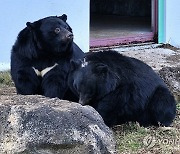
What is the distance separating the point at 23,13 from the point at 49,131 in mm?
4004

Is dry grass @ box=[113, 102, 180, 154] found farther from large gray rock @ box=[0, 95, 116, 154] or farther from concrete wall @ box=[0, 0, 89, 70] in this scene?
concrete wall @ box=[0, 0, 89, 70]

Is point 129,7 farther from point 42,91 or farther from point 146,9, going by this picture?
point 42,91

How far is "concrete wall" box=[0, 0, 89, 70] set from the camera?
24.7 feet

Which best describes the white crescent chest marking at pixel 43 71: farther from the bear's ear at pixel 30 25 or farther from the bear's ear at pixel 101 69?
the bear's ear at pixel 101 69

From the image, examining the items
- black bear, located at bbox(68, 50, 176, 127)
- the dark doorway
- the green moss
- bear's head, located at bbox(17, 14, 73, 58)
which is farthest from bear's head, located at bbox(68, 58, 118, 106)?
the dark doorway

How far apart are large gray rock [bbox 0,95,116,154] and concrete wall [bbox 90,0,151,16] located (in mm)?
9697

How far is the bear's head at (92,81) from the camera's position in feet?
16.8

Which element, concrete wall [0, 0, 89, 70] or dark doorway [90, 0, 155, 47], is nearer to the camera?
concrete wall [0, 0, 89, 70]

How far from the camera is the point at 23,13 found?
7645mm

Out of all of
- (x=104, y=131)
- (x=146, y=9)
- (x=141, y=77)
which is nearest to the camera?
(x=104, y=131)

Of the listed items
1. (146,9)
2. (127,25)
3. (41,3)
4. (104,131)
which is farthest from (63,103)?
(146,9)

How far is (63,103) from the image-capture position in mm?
4332

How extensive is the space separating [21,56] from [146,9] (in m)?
8.52

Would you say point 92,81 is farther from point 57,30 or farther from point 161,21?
point 161,21
